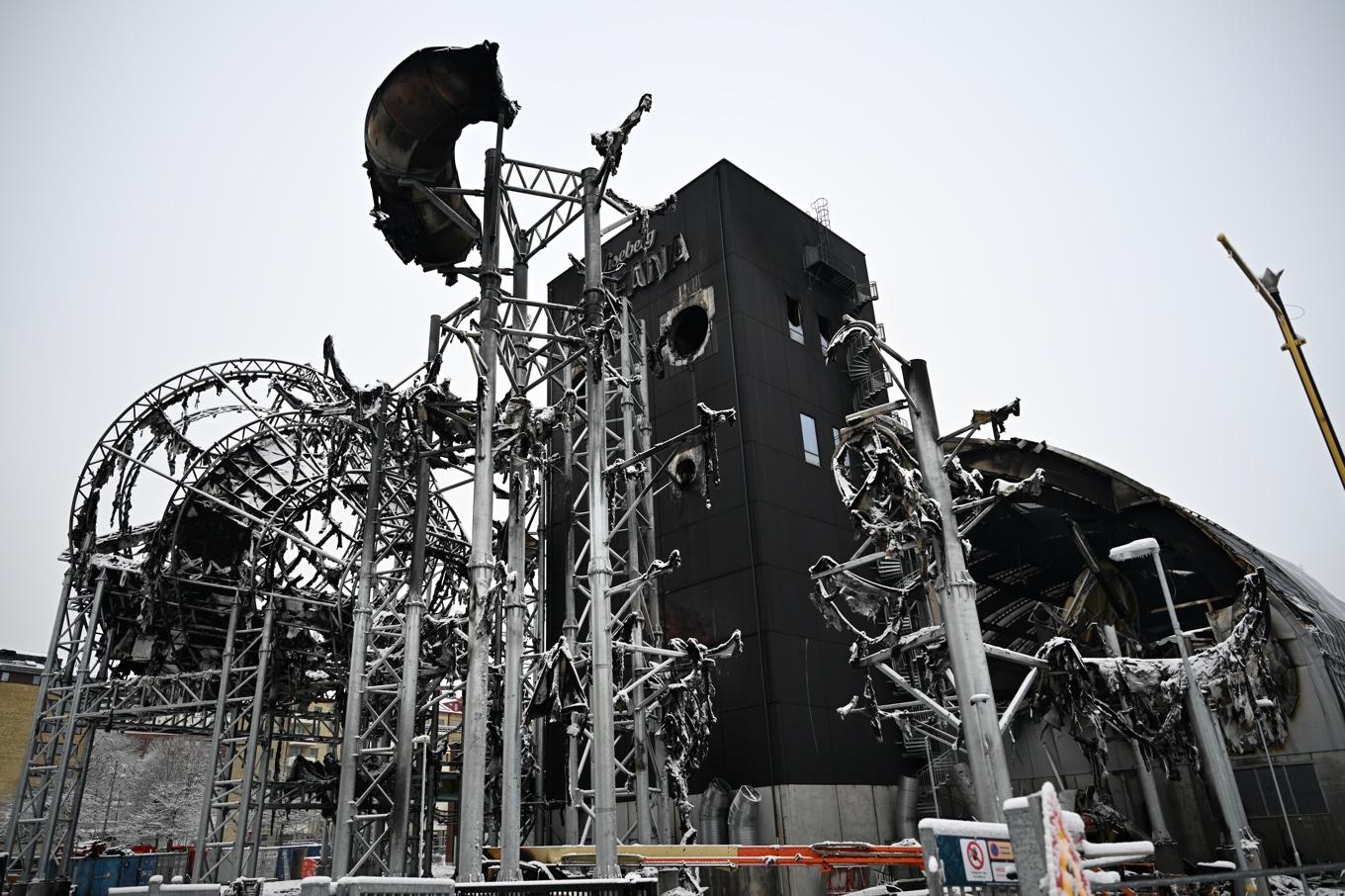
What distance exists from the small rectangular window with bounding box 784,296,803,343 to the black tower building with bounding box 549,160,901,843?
0.22ft

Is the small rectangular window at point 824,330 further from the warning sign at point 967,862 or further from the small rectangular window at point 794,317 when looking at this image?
the warning sign at point 967,862

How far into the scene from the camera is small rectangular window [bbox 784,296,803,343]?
26.2 meters

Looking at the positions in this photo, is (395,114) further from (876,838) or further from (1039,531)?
(1039,531)

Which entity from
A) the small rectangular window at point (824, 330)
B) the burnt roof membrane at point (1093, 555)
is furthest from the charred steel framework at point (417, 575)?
the burnt roof membrane at point (1093, 555)

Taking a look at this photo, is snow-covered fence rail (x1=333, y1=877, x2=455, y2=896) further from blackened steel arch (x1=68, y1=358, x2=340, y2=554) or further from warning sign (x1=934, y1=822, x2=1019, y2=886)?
blackened steel arch (x1=68, y1=358, x2=340, y2=554)

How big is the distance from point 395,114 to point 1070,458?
2013cm

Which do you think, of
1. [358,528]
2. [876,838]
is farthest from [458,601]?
[876,838]

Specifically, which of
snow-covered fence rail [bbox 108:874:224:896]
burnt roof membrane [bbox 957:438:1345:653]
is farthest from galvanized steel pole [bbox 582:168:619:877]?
burnt roof membrane [bbox 957:438:1345:653]

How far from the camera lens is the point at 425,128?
1339 centimetres

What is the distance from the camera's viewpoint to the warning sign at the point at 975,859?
18.6ft

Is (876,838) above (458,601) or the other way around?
the other way around

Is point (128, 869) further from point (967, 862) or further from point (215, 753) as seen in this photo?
point (967, 862)

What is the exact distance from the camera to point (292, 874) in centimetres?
3506

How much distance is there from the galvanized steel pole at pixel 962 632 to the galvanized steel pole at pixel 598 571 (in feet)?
17.3
